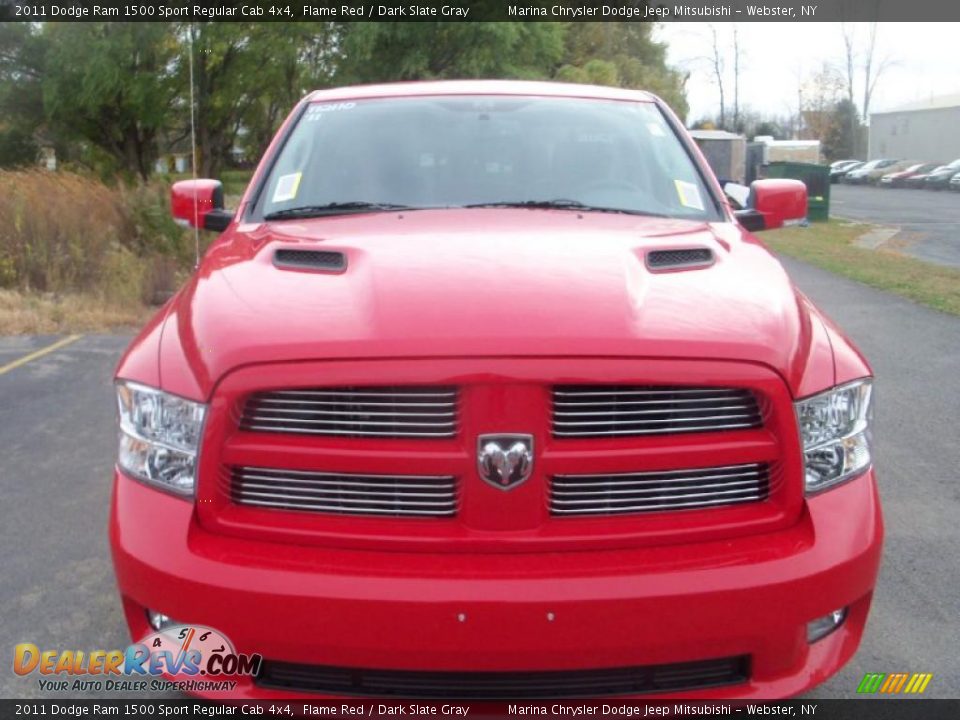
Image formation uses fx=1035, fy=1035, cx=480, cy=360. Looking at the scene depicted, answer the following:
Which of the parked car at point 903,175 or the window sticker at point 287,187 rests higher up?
the parked car at point 903,175

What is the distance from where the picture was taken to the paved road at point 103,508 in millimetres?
3379

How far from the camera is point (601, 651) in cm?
227

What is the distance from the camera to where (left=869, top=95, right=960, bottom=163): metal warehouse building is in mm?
70250

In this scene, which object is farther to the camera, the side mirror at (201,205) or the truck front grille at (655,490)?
the side mirror at (201,205)

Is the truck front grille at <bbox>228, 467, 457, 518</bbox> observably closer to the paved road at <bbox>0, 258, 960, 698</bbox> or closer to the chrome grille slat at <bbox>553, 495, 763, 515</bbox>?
the chrome grille slat at <bbox>553, 495, 763, 515</bbox>

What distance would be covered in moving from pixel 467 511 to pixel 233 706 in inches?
28.1

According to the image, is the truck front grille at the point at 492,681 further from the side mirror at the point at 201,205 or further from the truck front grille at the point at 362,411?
the side mirror at the point at 201,205

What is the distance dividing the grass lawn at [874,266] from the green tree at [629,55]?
19.9 metres

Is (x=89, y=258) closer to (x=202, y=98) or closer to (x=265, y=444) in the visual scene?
(x=265, y=444)

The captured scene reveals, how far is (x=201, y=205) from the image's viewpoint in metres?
4.32

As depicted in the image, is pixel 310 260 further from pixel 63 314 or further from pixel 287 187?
pixel 63 314

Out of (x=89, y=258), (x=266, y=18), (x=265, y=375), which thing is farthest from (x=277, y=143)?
(x=266, y=18)

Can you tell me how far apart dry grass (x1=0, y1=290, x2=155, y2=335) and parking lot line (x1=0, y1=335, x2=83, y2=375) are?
0.45 meters

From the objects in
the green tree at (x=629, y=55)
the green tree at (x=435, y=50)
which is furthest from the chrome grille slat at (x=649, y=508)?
the green tree at (x=629, y=55)
